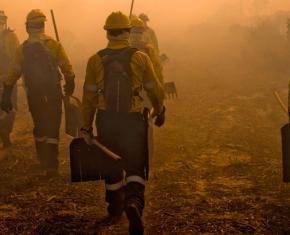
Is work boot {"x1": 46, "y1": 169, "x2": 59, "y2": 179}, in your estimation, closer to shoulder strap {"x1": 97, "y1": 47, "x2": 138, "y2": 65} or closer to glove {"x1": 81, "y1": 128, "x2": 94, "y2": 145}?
glove {"x1": 81, "y1": 128, "x2": 94, "y2": 145}

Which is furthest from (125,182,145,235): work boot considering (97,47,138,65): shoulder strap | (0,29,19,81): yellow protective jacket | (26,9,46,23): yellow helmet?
(0,29,19,81): yellow protective jacket

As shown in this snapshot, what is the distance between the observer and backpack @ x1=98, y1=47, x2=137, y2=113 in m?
4.34

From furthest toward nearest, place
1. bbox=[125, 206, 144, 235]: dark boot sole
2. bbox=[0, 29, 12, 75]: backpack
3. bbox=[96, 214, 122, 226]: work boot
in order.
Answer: bbox=[0, 29, 12, 75]: backpack, bbox=[96, 214, 122, 226]: work boot, bbox=[125, 206, 144, 235]: dark boot sole

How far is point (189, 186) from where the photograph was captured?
5820mm

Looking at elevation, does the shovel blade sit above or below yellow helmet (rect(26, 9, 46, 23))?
below

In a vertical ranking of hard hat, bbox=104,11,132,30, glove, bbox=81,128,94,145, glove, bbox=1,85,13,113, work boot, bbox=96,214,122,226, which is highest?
hard hat, bbox=104,11,132,30

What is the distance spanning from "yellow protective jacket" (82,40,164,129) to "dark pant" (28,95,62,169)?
1.90m

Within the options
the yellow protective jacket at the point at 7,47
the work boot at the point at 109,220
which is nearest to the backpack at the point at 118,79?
the work boot at the point at 109,220

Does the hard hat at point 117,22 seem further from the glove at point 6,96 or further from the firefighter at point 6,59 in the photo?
the firefighter at point 6,59

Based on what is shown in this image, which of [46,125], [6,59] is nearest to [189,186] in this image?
[46,125]

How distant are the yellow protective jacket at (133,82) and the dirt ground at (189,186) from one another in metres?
1.22

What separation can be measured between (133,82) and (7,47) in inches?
218

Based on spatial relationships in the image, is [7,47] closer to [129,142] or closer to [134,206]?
[129,142]

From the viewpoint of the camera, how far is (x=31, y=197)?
5.52 metres
